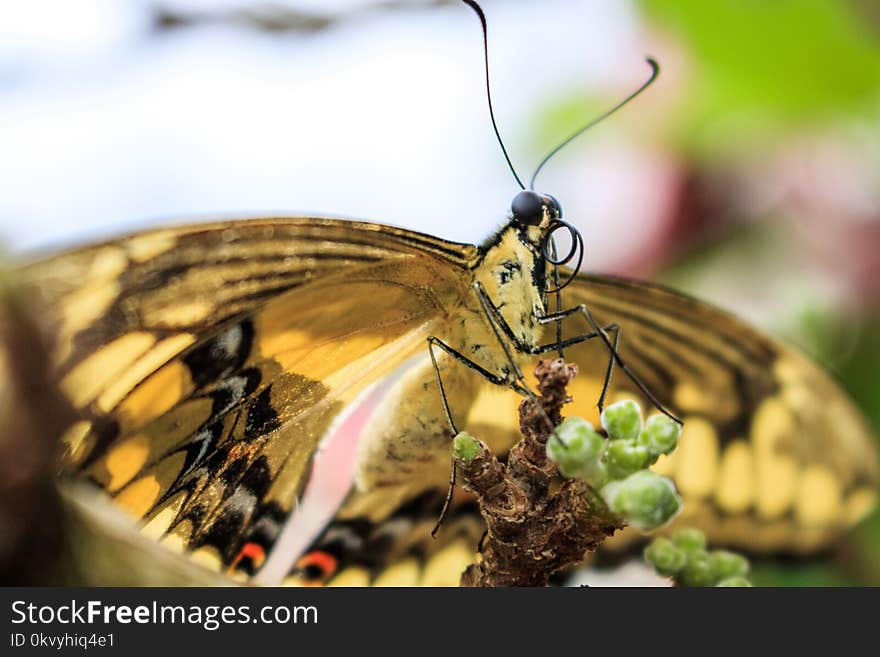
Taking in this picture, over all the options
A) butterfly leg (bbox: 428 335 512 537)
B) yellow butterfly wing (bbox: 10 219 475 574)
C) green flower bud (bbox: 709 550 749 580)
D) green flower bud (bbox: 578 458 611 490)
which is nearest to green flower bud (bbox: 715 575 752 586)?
green flower bud (bbox: 709 550 749 580)

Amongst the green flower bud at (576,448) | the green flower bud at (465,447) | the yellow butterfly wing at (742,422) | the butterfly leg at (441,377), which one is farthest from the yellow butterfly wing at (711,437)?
the green flower bud at (576,448)

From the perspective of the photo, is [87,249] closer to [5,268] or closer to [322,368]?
[5,268]

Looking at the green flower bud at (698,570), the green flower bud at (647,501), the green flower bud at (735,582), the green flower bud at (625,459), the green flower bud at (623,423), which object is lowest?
the green flower bud at (647,501)

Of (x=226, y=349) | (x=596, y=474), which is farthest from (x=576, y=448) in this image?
(x=226, y=349)

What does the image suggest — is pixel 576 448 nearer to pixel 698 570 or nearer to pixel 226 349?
pixel 698 570

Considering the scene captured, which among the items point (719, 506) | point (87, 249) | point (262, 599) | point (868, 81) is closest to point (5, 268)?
point (87, 249)

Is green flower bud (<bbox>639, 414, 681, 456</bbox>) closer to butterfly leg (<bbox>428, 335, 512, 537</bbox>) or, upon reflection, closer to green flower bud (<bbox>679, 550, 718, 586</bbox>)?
green flower bud (<bbox>679, 550, 718, 586</bbox>)

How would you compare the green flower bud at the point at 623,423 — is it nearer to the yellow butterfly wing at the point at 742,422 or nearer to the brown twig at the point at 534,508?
the brown twig at the point at 534,508
